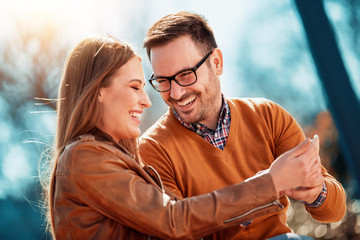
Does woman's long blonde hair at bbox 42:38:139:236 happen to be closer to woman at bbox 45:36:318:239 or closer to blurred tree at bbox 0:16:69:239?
woman at bbox 45:36:318:239

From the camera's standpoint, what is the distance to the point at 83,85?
1.76 m

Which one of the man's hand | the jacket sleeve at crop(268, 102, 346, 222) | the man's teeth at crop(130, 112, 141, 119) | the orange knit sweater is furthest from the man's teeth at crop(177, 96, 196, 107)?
the man's hand

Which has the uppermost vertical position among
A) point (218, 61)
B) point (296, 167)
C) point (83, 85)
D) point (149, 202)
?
point (83, 85)

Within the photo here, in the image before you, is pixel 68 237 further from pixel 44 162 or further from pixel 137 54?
pixel 137 54

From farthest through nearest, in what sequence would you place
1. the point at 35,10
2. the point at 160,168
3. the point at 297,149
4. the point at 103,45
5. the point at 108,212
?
the point at 35,10, the point at 160,168, the point at 103,45, the point at 297,149, the point at 108,212

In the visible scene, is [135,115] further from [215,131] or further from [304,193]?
[304,193]

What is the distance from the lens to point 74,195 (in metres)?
1.49

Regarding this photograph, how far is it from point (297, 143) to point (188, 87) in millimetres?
708

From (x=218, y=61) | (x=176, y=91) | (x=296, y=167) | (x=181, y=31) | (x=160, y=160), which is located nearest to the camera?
(x=296, y=167)

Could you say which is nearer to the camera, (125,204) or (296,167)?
(125,204)

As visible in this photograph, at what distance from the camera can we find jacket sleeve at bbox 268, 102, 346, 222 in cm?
225

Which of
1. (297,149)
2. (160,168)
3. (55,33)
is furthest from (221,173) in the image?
(55,33)

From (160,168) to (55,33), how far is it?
3299 millimetres

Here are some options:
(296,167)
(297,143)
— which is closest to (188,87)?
(297,143)
